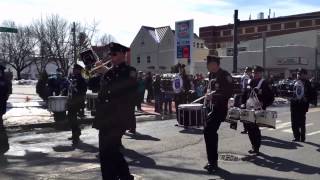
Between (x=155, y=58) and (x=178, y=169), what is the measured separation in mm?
69384

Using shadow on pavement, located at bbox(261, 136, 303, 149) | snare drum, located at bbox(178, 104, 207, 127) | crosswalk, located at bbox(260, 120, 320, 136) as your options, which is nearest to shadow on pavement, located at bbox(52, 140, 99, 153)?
snare drum, located at bbox(178, 104, 207, 127)

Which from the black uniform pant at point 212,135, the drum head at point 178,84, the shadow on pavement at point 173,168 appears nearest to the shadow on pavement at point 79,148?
the shadow on pavement at point 173,168

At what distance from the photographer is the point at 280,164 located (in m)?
8.85

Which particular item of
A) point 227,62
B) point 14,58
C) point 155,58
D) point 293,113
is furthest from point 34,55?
point 293,113

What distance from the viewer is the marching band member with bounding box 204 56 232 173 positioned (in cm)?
814

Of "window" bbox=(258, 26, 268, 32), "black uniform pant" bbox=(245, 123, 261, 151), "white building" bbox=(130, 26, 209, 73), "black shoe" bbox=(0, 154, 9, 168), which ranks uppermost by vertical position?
"window" bbox=(258, 26, 268, 32)

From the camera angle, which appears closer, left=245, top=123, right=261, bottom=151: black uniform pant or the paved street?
the paved street

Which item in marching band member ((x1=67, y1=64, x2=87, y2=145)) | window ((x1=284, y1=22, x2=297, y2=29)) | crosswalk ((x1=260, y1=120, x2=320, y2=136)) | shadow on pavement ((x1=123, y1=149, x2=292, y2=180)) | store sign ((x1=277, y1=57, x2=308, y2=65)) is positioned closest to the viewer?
shadow on pavement ((x1=123, y1=149, x2=292, y2=180))

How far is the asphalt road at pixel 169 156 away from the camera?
8.02 metres

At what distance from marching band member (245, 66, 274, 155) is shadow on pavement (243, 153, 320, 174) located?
25 centimetres

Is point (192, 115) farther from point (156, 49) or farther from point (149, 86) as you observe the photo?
point (156, 49)

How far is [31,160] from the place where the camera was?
30.5 ft

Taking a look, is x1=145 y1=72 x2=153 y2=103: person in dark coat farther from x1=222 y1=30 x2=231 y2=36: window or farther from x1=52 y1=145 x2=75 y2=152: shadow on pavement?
x1=222 y1=30 x2=231 y2=36: window

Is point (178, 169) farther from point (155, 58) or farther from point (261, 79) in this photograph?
point (155, 58)
